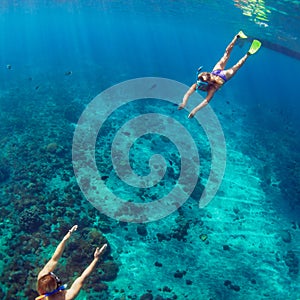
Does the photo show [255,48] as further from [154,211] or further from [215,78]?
[154,211]

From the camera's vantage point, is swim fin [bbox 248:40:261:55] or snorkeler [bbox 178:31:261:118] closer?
swim fin [bbox 248:40:261:55]

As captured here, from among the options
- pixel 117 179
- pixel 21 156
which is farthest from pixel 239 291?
pixel 21 156

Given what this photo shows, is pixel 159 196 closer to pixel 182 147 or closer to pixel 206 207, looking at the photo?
pixel 206 207

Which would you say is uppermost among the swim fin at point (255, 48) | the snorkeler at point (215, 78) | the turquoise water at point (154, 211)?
the swim fin at point (255, 48)

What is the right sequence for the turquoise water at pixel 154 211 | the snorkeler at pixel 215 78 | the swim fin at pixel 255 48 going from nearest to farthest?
the swim fin at pixel 255 48 < the snorkeler at pixel 215 78 < the turquoise water at pixel 154 211

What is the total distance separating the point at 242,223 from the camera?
18.2 m

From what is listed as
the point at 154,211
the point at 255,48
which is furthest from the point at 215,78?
A: the point at 154,211

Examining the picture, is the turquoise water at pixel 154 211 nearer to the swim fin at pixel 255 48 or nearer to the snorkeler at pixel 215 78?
the snorkeler at pixel 215 78

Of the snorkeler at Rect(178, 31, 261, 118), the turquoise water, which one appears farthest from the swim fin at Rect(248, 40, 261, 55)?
the turquoise water

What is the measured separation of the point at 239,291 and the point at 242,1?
89.3 feet

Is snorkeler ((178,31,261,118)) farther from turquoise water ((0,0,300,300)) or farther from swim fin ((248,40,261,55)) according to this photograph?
turquoise water ((0,0,300,300))

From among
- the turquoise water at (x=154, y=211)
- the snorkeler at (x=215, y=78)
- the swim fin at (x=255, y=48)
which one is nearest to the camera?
the swim fin at (x=255, y=48)

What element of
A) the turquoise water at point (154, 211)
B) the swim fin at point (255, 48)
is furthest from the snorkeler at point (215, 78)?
the turquoise water at point (154, 211)

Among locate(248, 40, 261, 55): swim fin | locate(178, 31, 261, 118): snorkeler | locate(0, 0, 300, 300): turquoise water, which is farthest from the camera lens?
locate(0, 0, 300, 300): turquoise water
